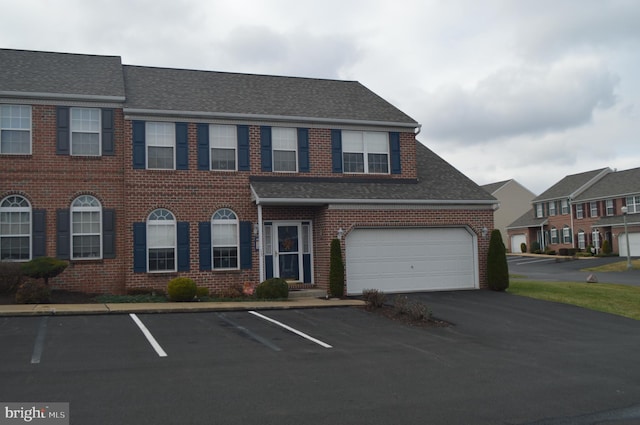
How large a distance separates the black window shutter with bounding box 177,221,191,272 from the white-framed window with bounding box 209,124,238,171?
214 cm

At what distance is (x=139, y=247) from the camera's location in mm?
18203

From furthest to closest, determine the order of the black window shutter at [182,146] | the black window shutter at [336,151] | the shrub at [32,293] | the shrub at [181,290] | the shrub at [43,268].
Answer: the black window shutter at [336,151] → the black window shutter at [182,146] → the shrub at [181,290] → the shrub at [43,268] → the shrub at [32,293]

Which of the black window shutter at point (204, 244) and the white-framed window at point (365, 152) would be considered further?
the white-framed window at point (365, 152)

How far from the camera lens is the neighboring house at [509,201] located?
206 feet

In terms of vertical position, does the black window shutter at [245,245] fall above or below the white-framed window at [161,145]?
below

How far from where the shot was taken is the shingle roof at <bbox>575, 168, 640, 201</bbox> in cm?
4609

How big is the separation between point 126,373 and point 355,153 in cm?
1373

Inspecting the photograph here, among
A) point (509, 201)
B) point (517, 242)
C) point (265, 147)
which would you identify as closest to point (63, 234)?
point (265, 147)

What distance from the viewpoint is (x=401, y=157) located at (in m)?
21.5

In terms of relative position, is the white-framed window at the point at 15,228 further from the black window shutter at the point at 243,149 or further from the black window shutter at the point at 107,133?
the black window shutter at the point at 243,149

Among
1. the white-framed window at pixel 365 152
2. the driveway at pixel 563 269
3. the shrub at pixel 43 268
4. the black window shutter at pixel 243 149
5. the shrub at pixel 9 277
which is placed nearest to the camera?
the shrub at pixel 9 277

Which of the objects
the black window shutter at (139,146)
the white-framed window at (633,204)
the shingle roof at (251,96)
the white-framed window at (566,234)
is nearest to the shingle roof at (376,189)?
the shingle roof at (251,96)

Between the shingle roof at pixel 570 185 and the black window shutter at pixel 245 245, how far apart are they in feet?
131

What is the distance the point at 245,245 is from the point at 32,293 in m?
6.40
